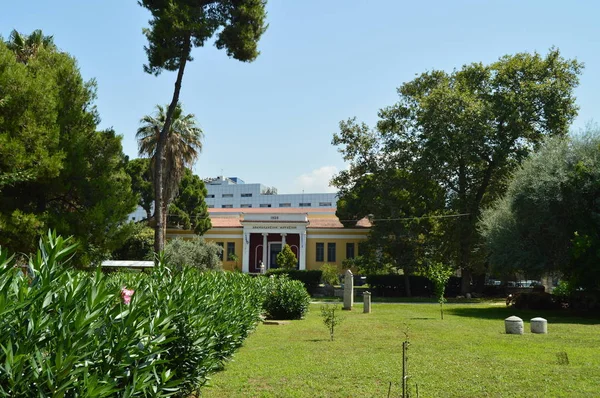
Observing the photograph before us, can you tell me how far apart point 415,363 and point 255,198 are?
3094 inches

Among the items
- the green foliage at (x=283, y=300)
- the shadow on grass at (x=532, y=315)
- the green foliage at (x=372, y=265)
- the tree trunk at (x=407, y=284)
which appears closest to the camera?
the green foliage at (x=283, y=300)

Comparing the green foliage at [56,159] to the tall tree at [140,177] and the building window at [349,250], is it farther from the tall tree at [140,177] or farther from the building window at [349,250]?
the building window at [349,250]

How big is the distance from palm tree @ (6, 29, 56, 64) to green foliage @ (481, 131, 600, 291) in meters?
19.8

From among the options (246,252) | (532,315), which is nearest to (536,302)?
(532,315)

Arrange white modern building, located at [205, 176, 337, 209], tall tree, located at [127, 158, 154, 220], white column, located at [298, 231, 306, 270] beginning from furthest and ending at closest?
white modern building, located at [205, 176, 337, 209], white column, located at [298, 231, 306, 270], tall tree, located at [127, 158, 154, 220]

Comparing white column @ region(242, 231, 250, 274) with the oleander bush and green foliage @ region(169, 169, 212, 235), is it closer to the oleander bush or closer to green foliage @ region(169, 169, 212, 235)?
green foliage @ region(169, 169, 212, 235)

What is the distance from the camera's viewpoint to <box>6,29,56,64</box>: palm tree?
2056 cm

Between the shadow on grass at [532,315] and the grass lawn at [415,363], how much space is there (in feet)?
11.8

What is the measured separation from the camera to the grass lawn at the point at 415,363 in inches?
296

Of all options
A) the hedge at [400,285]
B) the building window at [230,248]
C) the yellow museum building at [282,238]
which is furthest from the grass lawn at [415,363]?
the building window at [230,248]

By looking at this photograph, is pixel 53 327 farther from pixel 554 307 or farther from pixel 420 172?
pixel 420 172

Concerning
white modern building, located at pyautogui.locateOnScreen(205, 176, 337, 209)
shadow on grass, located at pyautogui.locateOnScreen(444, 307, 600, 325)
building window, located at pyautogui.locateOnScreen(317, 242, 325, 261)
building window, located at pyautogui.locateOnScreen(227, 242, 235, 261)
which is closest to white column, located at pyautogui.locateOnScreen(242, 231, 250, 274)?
building window, located at pyautogui.locateOnScreen(227, 242, 235, 261)

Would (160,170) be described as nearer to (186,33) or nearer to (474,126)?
(186,33)

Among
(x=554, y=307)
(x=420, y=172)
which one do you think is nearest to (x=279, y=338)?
(x=554, y=307)
